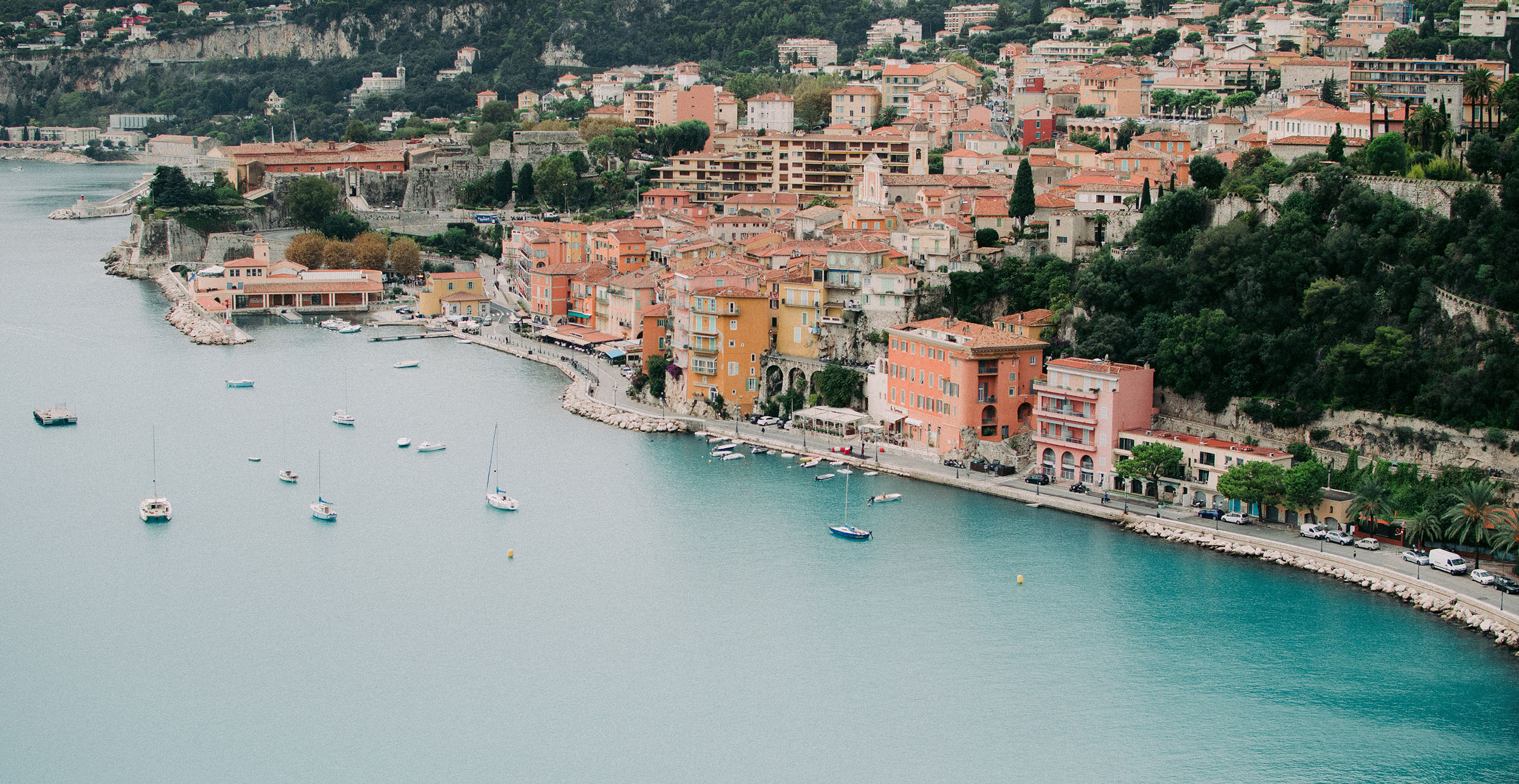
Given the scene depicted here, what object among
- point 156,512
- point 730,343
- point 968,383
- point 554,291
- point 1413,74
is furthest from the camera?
point 554,291

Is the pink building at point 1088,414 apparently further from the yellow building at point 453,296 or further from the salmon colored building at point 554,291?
the yellow building at point 453,296

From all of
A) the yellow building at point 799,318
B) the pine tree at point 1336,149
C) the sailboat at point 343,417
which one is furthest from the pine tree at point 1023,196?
the sailboat at point 343,417

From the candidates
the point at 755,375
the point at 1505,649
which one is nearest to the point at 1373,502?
the point at 1505,649

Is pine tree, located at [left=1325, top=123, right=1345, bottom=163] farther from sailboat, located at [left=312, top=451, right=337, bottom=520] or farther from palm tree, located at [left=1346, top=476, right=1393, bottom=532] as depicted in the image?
sailboat, located at [left=312, top=451, right=337, bottom=520]

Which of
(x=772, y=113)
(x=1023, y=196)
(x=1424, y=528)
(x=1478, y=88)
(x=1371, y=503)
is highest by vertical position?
(x=772, y=113)

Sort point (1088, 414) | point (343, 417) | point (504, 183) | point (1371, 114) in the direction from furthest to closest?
point (504, 183) < point (1371, 114) < point (343, 417) < point (1088, 414)

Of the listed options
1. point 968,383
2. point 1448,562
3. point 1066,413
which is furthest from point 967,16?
point 1448,562

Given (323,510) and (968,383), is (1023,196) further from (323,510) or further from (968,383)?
(323,510)

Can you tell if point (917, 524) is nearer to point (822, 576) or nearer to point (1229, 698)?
point (822, 576)
